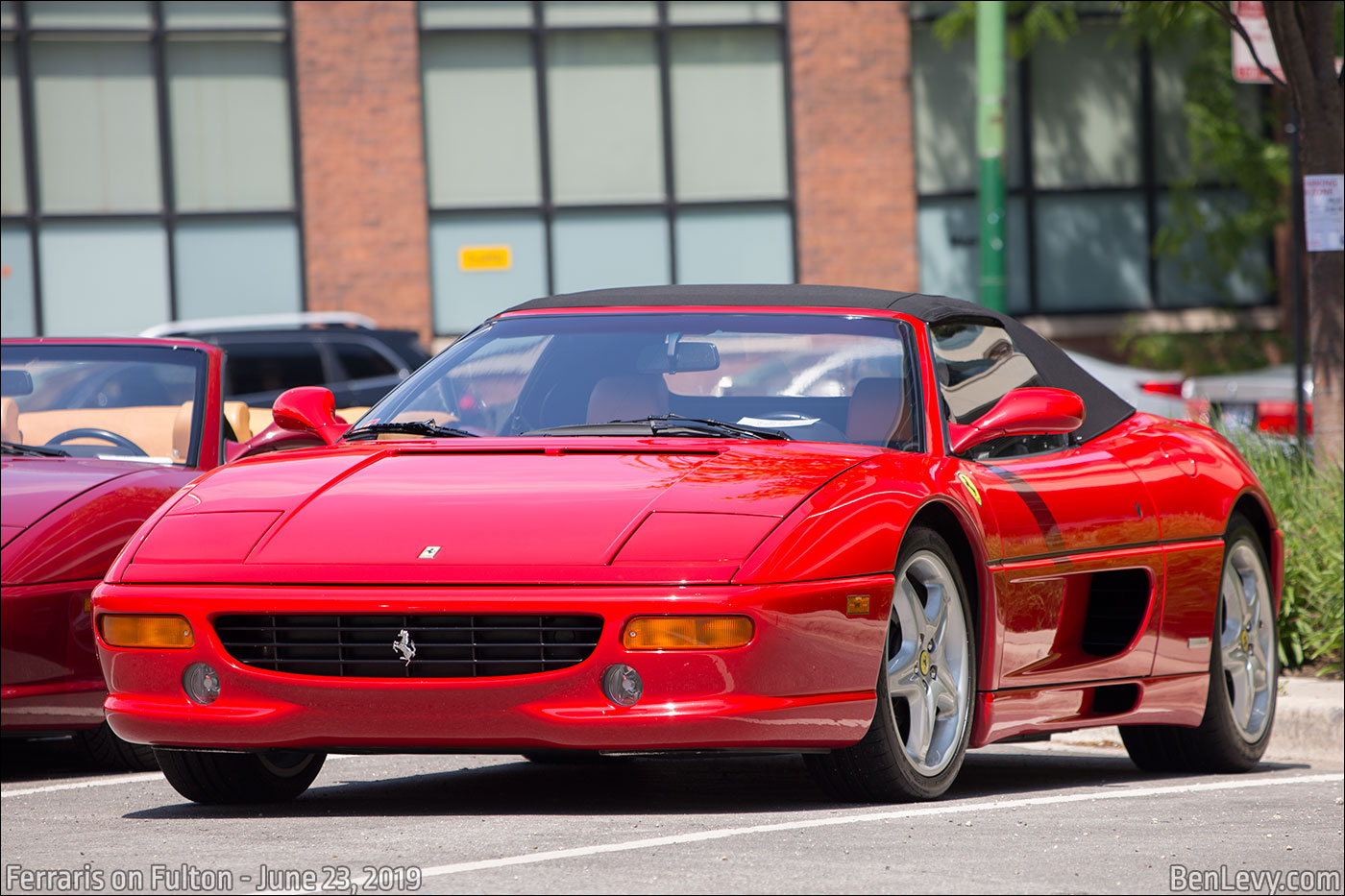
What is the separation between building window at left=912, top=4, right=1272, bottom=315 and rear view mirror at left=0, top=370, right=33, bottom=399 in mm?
16210

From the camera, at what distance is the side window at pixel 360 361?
16375mm

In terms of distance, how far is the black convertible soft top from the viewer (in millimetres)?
6082

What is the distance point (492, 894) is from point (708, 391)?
2220mm

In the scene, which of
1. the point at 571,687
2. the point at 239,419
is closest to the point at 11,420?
the point at 239,419

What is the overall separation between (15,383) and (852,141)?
52.0 ft

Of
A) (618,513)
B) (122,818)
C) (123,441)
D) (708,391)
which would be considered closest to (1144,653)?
(708,391)

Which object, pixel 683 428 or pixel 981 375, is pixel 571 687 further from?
pixel 981 375

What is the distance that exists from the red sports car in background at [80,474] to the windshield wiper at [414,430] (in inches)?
48.3

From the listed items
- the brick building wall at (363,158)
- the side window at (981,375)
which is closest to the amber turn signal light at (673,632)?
the side window at (981,375)

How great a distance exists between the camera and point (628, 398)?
575cm

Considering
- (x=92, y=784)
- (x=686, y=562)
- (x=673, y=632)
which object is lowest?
(x=92, y=784)

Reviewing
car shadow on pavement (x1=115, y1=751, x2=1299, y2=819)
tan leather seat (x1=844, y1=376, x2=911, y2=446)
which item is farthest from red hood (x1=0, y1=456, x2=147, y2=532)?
tan leather seat (x1=844, y1=376, x2=911, y2=446)

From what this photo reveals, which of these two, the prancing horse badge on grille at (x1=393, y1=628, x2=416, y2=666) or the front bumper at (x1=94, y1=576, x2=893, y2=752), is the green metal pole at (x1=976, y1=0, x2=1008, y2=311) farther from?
the prancing horse badge on grille at (x1=393, y1=628, x2=416, y2=666)

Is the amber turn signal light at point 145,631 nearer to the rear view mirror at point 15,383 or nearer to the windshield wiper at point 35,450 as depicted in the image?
the windshield wiper at point 35,450
